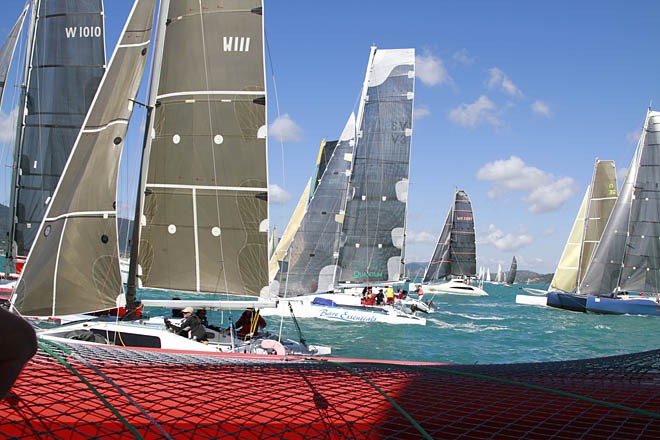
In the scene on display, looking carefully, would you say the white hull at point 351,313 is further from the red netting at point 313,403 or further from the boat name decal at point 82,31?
the red netting at point 313,403

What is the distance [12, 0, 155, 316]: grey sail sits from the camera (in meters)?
10.2

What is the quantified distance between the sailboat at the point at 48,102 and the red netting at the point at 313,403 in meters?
18.7

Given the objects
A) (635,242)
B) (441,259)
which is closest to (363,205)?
(635,242)

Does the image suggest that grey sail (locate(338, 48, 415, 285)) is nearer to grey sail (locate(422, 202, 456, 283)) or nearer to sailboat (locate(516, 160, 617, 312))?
sailboat (locate(516, 160, 617, 312))

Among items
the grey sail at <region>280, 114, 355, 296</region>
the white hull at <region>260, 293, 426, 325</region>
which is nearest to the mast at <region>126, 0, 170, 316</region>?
the white hull at <region>260, 293, 426, 325</region>

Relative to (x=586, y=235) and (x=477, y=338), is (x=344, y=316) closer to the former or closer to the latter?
(x=477, y=338)

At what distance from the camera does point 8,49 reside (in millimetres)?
22531

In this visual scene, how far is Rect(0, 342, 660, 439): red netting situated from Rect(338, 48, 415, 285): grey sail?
2343 centimetres

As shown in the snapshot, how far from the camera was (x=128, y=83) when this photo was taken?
11.5 meters

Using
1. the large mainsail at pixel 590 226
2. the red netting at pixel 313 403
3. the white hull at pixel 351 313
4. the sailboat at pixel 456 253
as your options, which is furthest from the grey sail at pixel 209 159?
the sailboat at pixel 456 253

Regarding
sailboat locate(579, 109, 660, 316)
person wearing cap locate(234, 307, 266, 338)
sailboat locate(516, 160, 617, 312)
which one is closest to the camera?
person wearing cap locate(234, 307, 266, 338)

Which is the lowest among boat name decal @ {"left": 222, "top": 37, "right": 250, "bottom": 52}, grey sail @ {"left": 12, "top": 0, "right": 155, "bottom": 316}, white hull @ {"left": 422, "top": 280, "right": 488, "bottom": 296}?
white hull @ {"left": 422, "top": 280, "right": 488, "bottom": 296}

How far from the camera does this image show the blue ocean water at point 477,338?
17.4 metres

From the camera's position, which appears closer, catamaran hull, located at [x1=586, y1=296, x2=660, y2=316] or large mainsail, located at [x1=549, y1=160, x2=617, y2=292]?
catamaran hull, located at [x1=586, y1=296, x2=660, y2=316]
